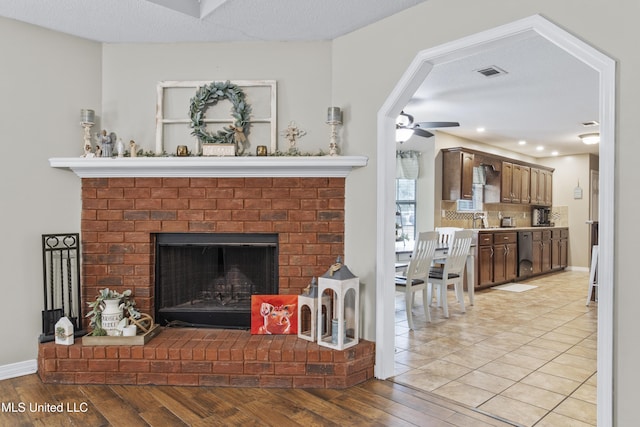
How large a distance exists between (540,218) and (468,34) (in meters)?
7.72

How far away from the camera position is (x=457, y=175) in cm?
655

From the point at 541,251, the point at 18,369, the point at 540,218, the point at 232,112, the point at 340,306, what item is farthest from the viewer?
the point at 540,218

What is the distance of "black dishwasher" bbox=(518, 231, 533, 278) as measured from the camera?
7.29 meters

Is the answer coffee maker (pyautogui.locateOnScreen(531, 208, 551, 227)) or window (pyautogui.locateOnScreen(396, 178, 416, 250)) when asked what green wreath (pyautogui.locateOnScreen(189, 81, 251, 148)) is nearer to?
window (pyautogui.locateOnScreen(396, 178, 416, 250))

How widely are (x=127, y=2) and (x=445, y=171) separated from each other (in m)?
5.19

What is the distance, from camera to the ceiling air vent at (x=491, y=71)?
3.77 metres

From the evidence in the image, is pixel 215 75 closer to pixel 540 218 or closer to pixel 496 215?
pixel 496 215

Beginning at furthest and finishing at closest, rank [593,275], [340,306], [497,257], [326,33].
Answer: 1. [497,257]
2. [593,275]
3. [326,33]
4. [340,306]

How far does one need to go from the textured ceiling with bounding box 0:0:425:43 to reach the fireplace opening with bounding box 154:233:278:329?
4.85 ft

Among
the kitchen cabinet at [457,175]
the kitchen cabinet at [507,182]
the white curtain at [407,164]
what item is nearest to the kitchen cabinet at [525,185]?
the kitchen cabinet at [507,182]

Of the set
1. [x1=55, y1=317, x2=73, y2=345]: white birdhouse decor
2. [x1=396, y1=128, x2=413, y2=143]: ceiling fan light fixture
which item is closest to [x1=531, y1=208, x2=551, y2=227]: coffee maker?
[x1=396, y1=128, x2=413, y2=143]: ceiling fan light fixture

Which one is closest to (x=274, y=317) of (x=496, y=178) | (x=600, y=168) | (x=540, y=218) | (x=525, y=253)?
(x=600, y=168)

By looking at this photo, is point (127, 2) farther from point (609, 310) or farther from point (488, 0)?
point (609, 310)

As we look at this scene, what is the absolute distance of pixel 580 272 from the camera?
337 inches
